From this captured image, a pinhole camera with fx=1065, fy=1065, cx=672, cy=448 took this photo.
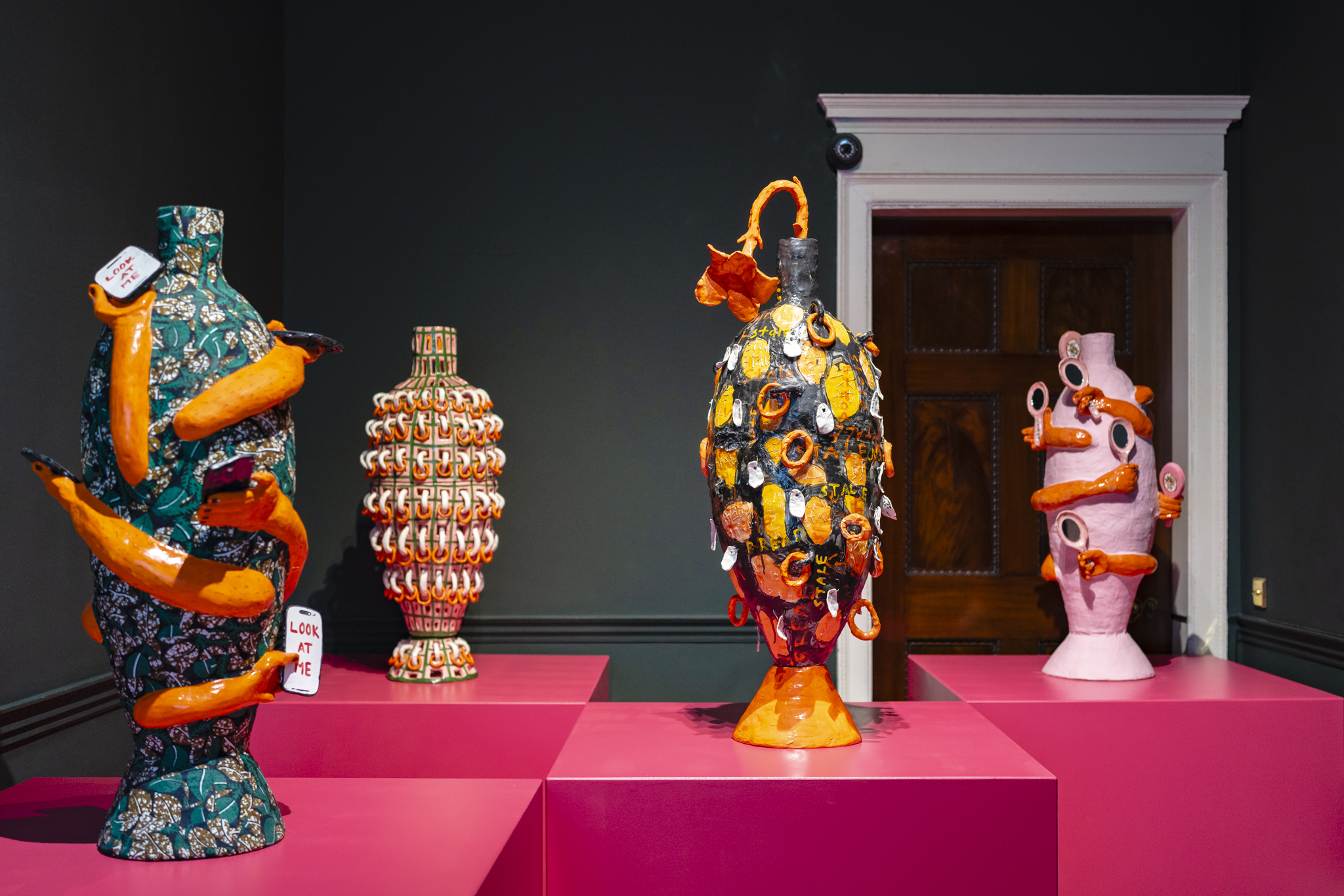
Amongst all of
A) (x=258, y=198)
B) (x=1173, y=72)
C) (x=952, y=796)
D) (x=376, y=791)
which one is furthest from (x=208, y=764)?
(x=1173, y=72)

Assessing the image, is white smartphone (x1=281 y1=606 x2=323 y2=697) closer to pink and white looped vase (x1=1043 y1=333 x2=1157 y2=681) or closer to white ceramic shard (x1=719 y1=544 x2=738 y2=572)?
white ceramic shard (x1=719 y1=544 x2=738 y2=572)

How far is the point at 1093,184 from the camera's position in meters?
3.40

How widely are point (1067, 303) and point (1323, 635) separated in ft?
4.18

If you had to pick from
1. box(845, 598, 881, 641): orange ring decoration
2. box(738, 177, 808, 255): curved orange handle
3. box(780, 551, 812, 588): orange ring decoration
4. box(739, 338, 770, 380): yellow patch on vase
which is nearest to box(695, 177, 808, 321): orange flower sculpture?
box(738, 177, 808, 255): curved orange handle

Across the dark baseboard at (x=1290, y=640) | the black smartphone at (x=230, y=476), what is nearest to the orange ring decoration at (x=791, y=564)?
the black smartphone at (x=230, y=476)

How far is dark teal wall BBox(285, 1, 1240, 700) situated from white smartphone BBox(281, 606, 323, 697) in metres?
1.89

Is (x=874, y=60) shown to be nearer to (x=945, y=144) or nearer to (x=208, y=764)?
(x=945, y=144)

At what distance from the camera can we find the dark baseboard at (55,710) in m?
2.02

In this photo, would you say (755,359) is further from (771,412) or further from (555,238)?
(555,238)

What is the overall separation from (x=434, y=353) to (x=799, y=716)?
1.46 metres

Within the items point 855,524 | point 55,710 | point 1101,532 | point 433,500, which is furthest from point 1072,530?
point 55,710

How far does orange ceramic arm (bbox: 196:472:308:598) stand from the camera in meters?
1.36

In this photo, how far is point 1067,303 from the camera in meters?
3.56

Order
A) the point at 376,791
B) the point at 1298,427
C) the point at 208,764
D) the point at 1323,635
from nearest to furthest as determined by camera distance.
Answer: the point at 208,764 → the point at 376,791 → the point at 1323,635 → the point at 1298,427
